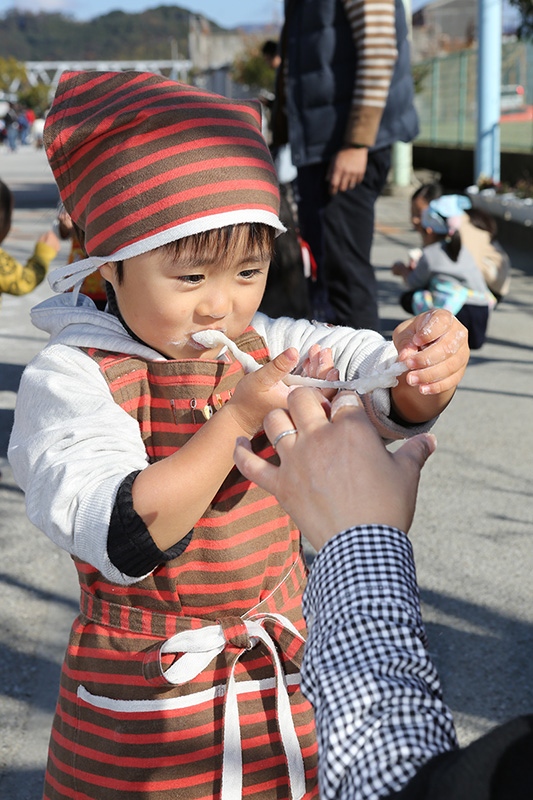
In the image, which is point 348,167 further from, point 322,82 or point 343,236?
point 322,82

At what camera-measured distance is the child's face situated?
155 centimetres

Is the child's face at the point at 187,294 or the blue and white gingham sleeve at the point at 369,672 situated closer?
the blue and white gingham sleeve at the point at 369,672

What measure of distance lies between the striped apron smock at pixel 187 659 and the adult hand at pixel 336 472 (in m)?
0.40

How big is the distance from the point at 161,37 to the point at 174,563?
176185mm

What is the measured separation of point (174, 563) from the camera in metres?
1.57

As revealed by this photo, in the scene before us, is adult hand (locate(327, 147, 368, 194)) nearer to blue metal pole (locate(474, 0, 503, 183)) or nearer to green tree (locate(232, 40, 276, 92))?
blue metal pole (locate(474, 0, 503, 183))

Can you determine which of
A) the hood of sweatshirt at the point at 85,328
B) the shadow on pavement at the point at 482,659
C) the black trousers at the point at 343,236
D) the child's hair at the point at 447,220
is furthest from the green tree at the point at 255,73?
the hood of sweatshirt at the point at 85,328

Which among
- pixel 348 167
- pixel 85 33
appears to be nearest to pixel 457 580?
pixel 348 167

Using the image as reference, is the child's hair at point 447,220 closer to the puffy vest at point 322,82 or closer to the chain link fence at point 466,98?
the puffy vest at point 322,82

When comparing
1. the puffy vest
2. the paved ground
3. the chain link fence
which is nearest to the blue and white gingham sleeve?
the paved ground

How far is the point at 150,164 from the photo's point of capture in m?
1.55

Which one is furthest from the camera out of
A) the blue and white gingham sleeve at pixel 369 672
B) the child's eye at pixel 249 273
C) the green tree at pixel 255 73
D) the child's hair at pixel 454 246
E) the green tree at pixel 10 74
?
the green tree at pixel 10 74

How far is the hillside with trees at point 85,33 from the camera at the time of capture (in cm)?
16162

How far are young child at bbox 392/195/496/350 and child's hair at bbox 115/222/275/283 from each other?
4.28m
